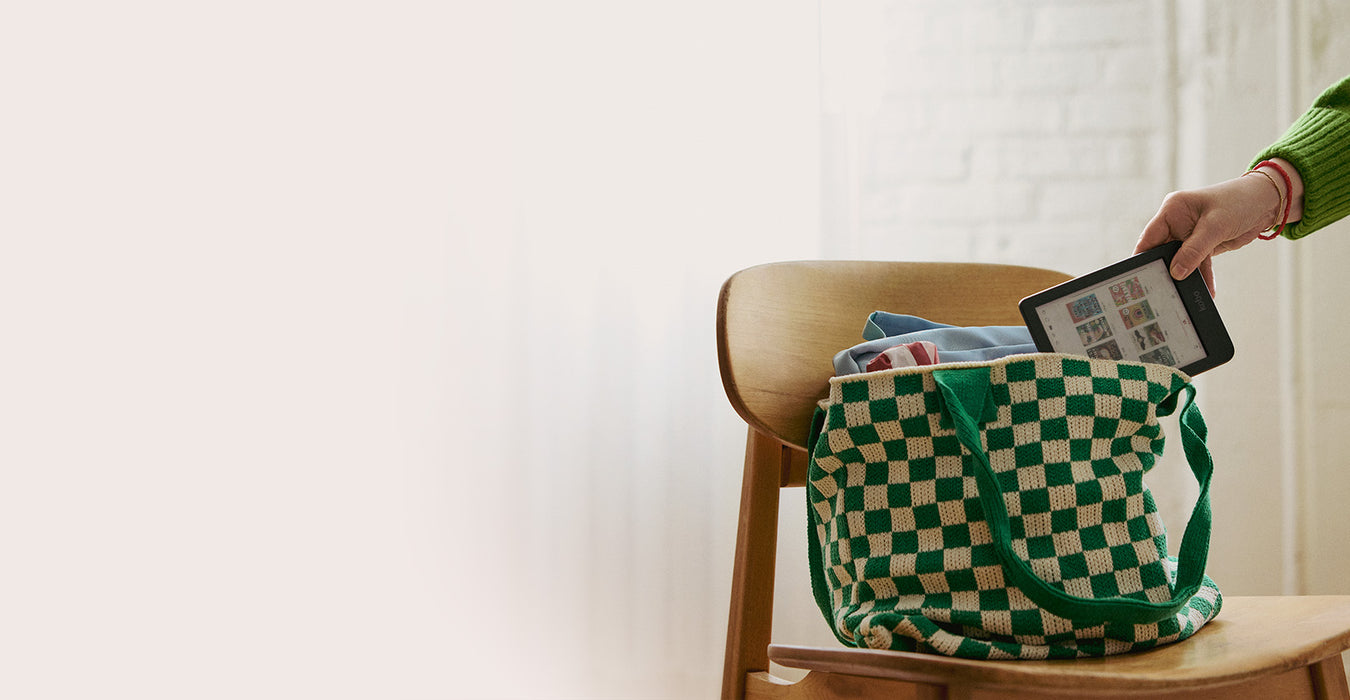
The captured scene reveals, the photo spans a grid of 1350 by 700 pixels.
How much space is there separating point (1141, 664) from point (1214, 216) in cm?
36

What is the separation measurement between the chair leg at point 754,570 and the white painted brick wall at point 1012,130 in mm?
533

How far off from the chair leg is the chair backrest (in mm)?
89

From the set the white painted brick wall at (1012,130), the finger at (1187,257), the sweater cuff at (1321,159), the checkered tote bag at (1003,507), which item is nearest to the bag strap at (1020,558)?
the checkered tote bag at (1003,507)

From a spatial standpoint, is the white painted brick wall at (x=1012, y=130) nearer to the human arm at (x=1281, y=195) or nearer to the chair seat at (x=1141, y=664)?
the human arm at (x=1281, y=195)

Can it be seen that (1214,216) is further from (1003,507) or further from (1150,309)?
(1003,507)

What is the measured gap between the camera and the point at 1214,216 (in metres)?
0.77

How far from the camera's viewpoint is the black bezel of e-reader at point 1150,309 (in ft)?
2.40

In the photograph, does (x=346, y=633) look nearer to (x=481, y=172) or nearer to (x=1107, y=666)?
(x=481, y=172)

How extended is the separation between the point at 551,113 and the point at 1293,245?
3.28ft

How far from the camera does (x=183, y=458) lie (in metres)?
1.22

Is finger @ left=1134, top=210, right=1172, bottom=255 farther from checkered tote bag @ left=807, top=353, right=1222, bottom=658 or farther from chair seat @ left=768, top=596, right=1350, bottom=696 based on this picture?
chair seat @ left=768, top=596, right=1350, bottom=696

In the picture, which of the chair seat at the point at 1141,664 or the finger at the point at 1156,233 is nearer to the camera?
the chair seat at the point at 1141,664

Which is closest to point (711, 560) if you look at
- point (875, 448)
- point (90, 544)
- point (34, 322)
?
point (875, 448)

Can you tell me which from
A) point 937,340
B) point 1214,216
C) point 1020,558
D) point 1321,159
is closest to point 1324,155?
point 1321,159
